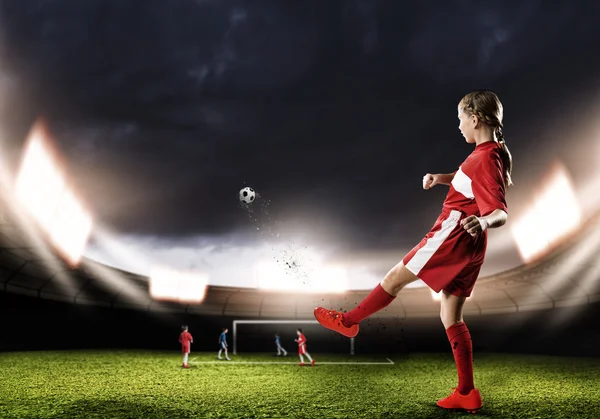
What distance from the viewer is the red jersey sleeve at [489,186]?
3502 mm

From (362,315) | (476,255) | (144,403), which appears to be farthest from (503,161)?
(144,403)

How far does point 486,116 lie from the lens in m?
3.95

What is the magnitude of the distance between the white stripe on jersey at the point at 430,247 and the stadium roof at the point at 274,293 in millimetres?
13786

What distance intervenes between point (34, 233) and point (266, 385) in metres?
15.9

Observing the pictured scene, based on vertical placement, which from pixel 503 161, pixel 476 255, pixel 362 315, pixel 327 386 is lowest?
pixel 327 386

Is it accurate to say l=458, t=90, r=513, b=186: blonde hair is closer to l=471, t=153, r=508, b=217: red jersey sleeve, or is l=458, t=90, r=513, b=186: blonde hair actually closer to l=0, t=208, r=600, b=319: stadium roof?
l=471, t=153, r=508, b=217: red jersey sleeve

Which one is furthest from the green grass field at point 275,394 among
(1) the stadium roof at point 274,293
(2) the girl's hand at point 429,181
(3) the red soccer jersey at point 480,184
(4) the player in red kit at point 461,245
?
(1) the stadium roof at point 274,293

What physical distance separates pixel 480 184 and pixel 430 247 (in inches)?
23.7

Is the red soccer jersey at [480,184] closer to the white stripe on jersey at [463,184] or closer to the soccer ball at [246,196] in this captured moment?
the white stripe on jersey at [463,184]

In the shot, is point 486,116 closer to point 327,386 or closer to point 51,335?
point 327,386

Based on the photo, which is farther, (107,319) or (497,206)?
(107,319)

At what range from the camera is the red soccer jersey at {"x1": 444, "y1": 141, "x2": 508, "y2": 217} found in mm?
3543

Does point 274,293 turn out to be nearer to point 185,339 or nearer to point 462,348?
point 185,339

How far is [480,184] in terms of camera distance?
12.0 feet
